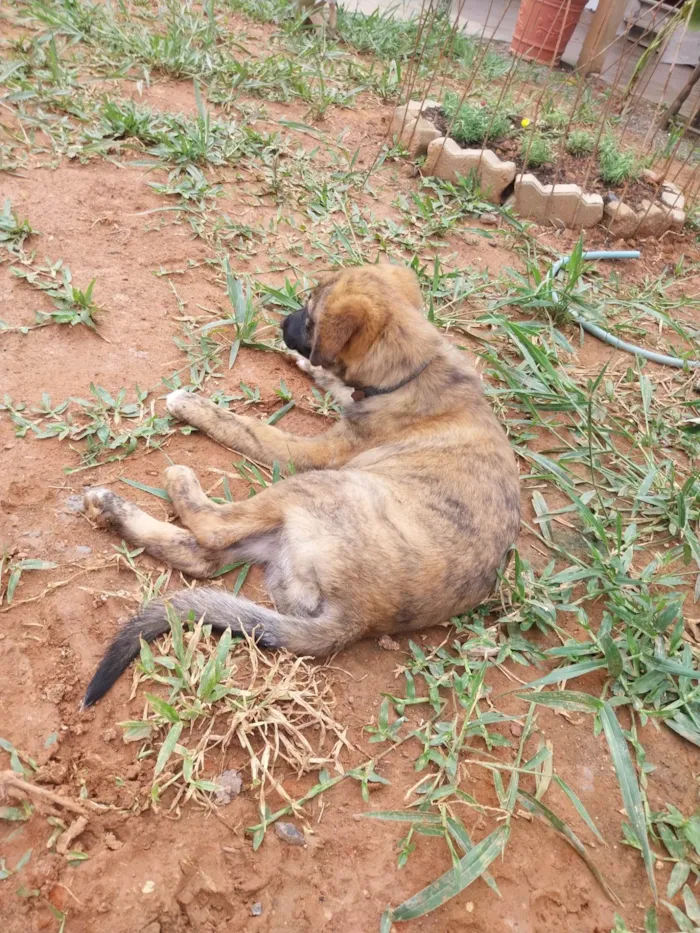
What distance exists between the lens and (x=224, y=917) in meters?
2.12

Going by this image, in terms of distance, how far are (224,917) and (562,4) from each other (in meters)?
11.8

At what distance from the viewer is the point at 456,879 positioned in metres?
2.27

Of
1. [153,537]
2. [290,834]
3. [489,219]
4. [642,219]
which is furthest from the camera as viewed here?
[642,219]

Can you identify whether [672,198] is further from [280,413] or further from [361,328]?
[280,413]

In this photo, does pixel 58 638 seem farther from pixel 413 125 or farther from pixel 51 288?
pixel 413 125

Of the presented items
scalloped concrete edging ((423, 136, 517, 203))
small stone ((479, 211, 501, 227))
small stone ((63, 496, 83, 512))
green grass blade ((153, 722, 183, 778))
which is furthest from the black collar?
scalloped concrete edging ((423, 136, 517, 203))

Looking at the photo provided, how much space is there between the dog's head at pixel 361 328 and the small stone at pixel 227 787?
7.05 feet

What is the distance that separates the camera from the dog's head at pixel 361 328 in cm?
355

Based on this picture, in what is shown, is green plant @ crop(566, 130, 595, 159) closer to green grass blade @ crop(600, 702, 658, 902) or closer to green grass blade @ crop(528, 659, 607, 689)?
green grass blade @ crop(528, 659, 607, 689)

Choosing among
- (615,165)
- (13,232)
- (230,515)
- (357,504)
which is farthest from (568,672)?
(615,165)

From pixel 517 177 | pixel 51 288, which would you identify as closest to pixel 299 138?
pixel 517 177

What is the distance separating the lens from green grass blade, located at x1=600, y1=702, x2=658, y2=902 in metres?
2.49

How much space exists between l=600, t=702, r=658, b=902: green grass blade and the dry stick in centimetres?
205

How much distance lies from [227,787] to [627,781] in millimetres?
1604
